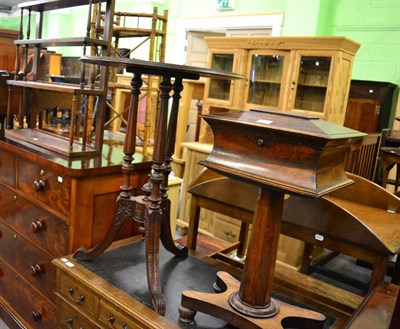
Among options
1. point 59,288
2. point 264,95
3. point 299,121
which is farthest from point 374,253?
point 264,95

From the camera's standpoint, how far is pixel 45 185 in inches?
73.5

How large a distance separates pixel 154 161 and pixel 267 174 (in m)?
0.51

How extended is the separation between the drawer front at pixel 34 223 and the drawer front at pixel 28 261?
0.05 meters

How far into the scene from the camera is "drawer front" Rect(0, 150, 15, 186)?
2109mm

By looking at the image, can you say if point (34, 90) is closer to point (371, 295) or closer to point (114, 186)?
point (114, 186)

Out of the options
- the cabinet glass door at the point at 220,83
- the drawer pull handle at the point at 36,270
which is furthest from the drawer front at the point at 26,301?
the cabinet glass door at the point at 220,83

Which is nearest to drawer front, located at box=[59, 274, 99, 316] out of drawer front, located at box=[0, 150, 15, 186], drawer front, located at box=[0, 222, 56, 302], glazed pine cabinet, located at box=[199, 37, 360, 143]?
drawer front, located at box=[0, 222, 56, 302]

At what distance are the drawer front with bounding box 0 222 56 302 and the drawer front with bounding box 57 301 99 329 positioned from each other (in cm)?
21

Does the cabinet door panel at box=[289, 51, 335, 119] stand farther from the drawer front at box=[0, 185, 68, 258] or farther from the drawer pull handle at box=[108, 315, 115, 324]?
the drawer pull handle at box=[108, 315, 115, 324]

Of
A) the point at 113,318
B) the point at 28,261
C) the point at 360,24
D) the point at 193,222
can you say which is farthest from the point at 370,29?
the point at 113,318

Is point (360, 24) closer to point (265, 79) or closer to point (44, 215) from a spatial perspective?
point (265, 79)

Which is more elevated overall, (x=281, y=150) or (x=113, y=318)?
(x=281, y=150)

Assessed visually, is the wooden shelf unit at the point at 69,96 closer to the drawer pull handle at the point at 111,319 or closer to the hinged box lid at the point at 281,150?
the drawer pull handle at the point at 111,319

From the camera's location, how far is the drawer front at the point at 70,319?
160cm
